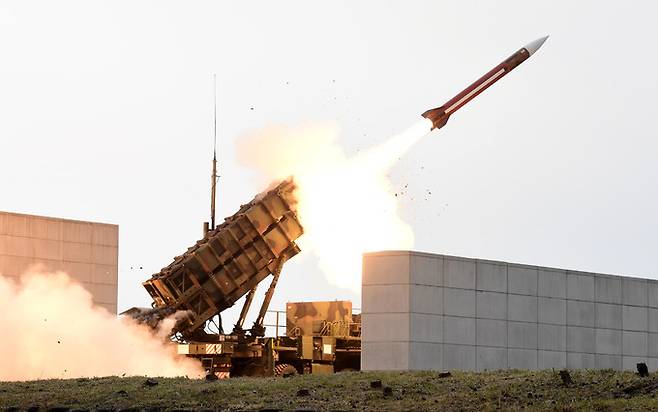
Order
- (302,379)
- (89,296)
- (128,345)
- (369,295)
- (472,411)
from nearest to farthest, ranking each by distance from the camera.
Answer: (472,411) < (302,379) < (369,295) < (128,345) < (89,296)

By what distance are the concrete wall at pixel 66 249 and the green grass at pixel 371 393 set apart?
13.6 m

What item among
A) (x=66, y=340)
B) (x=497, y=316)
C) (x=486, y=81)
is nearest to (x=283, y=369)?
(x=66, y=340)

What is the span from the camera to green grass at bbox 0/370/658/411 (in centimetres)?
2814

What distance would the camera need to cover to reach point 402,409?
27906 millimetres

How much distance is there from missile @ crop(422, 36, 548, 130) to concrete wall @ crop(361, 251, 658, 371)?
186 inches

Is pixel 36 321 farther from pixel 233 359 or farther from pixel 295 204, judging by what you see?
pixel 295 204

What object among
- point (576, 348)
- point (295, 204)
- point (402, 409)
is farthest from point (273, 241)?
point (402, 409)

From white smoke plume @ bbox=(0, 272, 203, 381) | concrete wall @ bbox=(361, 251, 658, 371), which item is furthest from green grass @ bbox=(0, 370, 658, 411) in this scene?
white smoke plume @ bbox=(0, 272, 203, 381)

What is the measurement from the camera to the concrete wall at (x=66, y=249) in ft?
156

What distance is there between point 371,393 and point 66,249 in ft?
69.6

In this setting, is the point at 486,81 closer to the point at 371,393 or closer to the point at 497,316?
the point at 497,316

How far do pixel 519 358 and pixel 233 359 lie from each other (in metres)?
9.06

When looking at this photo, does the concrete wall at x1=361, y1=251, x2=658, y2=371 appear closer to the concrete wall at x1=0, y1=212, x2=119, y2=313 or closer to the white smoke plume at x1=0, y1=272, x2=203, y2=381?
the white smoke plume at x1=0, y1=272, x2=203, y2=381

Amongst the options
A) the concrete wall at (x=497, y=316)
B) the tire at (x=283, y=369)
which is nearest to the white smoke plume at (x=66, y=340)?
the tire at (x=283, y=369)
